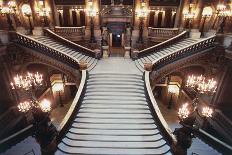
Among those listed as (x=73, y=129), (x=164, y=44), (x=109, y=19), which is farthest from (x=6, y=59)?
(x=164, y=44)

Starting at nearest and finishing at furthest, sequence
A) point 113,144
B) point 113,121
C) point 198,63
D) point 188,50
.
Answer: point 113,144, point 113,121, point 188,50, point 198,63

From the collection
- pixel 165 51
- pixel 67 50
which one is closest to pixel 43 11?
pixel 67 50

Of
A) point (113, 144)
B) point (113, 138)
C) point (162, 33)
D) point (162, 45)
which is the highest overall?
point (162, 33)

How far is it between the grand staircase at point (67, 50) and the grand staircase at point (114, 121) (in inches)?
93.9

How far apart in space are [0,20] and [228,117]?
22.4m

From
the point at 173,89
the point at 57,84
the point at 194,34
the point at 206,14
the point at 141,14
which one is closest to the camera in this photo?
the point at 206,14

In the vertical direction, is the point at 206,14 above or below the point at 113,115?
above

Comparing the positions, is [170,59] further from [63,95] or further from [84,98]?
[63,95]

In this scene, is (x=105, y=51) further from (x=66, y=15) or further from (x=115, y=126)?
(x=115, y=126)

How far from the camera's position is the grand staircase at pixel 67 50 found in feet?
56.6

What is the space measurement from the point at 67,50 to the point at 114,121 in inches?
392

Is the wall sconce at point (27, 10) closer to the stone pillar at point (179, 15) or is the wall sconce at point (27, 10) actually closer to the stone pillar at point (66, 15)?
the stone pillar at point (66, 15)

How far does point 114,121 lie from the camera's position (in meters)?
11.4

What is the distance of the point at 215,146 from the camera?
12727mm
